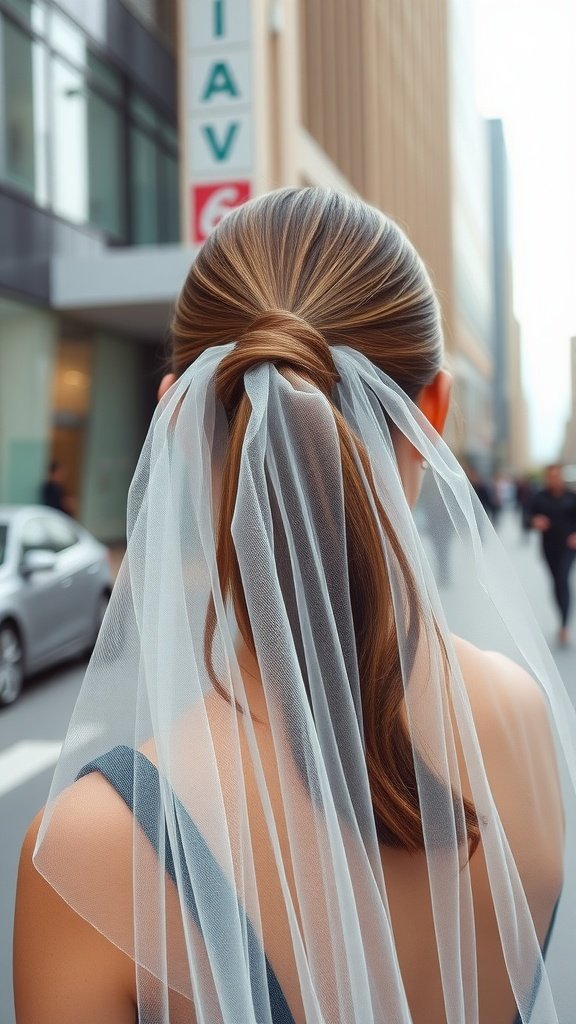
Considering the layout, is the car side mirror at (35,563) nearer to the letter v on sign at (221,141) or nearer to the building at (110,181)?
the building at (110,181)

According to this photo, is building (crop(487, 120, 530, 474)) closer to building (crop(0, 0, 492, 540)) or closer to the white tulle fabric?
building (crop(0, 0, 492, 540))

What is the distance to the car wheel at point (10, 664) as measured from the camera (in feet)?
23.2

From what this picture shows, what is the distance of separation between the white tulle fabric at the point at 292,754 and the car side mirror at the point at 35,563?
6.50 meters

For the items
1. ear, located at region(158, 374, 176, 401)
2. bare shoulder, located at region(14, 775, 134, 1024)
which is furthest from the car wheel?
bare shoulder, located at region(14, 775, 134, 1024)

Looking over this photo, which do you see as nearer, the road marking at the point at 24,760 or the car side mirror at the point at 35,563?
the road marking at the point at 24,760

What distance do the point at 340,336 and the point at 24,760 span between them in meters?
5.00

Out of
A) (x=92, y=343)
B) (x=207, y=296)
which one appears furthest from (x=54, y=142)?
(x=207, y=296)

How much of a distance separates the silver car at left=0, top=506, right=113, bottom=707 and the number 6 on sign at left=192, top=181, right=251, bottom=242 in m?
5.95

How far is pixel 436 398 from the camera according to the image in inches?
49.6

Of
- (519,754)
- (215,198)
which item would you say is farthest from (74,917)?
(215,198)

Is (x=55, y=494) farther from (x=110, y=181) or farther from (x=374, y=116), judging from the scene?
(x=374, y=116)

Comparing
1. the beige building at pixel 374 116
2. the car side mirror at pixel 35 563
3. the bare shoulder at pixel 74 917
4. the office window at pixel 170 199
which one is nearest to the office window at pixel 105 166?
the office window at pixel 170 199

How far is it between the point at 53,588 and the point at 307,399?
704cm

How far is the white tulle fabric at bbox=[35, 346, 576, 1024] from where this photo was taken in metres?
0.97
